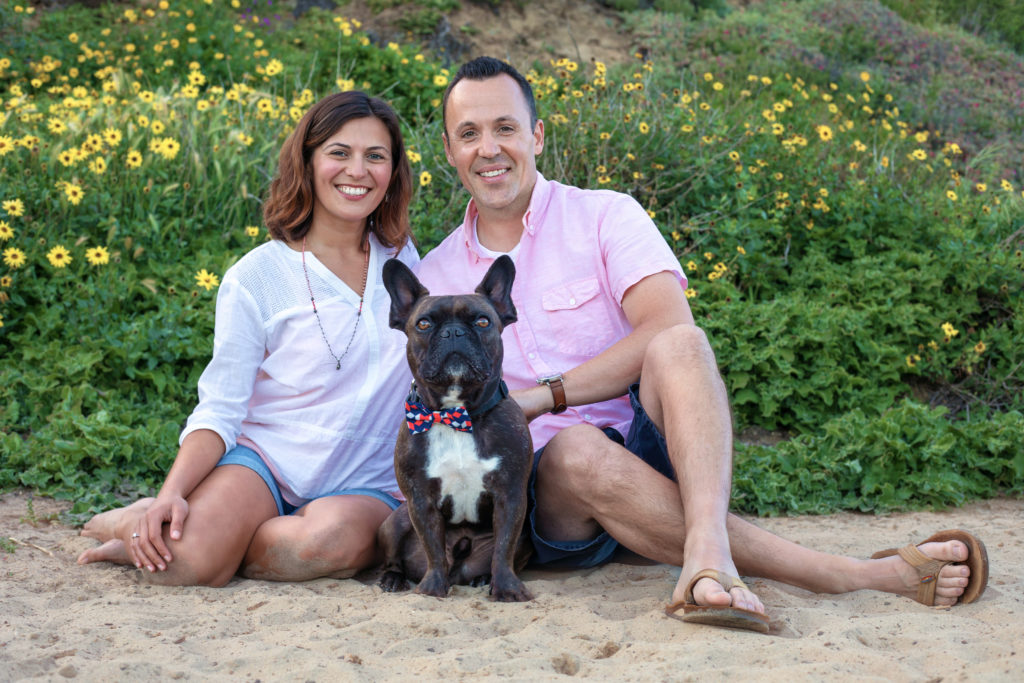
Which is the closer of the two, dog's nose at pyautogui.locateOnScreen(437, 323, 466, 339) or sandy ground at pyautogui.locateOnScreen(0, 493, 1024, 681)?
sandy ground at pyautogui.locateOnScreen(0, 493, 1024, 681)

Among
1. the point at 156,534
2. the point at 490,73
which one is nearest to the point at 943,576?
the point at 490,73

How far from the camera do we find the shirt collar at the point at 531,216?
3.80m

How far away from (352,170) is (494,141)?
0.57m

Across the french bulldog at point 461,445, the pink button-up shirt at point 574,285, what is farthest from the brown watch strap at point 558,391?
the french bulldog at point 461,445

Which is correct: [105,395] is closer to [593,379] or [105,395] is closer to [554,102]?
[593,379]

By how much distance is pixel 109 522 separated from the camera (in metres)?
3.76

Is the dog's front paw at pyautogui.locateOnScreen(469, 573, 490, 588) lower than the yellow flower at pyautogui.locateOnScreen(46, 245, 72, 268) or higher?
lower

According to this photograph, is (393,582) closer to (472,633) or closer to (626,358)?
(472,633)

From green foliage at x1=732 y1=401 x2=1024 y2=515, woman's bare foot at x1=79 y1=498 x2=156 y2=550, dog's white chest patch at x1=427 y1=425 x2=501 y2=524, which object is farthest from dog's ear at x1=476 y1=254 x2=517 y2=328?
green foliage at x1=732 y1=401 x2=1024 y2=515

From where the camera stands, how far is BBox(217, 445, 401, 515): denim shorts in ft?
11.8

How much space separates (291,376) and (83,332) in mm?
2219

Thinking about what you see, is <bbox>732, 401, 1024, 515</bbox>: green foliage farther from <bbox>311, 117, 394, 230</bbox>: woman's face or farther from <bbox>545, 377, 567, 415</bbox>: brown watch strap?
<bbox>311, 117, 394, 230</bbox>: woman's face

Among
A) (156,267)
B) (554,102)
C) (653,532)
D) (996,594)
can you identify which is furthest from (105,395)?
(996,594)

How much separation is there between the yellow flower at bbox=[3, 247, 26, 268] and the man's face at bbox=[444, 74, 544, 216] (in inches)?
113
